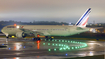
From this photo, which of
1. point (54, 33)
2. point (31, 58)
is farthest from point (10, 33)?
point (31, 58)

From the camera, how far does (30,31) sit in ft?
135

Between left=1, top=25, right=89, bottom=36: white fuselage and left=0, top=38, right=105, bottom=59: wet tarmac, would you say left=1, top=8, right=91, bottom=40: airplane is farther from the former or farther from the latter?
left=0, top=38, right=105, bottom=59: wet tarmac

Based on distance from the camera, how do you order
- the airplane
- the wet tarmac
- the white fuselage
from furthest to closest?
the airplane
the white fuselage
the wet tarmac

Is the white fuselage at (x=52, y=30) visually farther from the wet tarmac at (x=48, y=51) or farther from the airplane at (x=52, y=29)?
the wet tarmac at (x=48, y=51)

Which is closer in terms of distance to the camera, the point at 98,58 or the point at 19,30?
the point at 98,58

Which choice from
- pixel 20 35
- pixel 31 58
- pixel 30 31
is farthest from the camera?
pixel 30 31

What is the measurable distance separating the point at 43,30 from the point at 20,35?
6577mm

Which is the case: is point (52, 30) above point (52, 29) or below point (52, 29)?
below

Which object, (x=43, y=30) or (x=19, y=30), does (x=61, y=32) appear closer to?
(x=43, y=30)

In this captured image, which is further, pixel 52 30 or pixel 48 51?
pixel 52 30

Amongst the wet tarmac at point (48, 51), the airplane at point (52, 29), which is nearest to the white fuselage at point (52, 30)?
the airplane at point (52, 29)

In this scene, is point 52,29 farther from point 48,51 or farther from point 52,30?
point 48,51

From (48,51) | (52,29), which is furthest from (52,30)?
(48,51)

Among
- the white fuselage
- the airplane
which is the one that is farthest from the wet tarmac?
the airplane
